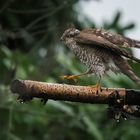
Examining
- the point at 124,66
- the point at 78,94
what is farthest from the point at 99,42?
the point at 78,94

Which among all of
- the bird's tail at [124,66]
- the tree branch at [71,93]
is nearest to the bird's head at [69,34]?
the bird's tail at [124,66]

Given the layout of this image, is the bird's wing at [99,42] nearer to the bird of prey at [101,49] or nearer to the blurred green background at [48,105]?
the bird of prey at [101,49]

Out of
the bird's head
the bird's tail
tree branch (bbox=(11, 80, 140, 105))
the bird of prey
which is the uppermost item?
the bird's head

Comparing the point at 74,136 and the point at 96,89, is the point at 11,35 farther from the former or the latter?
the point at 96,89

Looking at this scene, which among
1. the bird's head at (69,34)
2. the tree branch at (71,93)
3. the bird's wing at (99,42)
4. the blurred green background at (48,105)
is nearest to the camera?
the tree branch at (71,93)

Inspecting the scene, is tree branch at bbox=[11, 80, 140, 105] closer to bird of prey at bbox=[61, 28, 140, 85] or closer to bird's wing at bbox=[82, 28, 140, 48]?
bird of prey at bbox=[61, 28, 140, 85]

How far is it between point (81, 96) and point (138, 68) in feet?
2.78

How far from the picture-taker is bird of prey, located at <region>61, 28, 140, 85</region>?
10.8ft

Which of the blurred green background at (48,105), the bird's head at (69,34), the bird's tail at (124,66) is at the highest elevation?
the blurred green background at (48,105)

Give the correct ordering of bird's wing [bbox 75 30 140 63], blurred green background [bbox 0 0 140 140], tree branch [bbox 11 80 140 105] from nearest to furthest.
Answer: tree branch [bbox 11 80 140 105] → bird's wing [bbox 75 30 140 63] → blurred green background [bbox 0 0 140 140]

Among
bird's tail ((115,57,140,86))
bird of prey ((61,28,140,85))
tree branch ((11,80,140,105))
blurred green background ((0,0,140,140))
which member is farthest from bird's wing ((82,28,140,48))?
blurred green background ((0,0,140,140))

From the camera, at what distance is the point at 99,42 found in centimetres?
334

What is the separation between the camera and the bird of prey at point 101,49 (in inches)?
129

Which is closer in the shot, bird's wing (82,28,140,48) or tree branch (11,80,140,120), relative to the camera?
tree branch (11,80,140,120)
